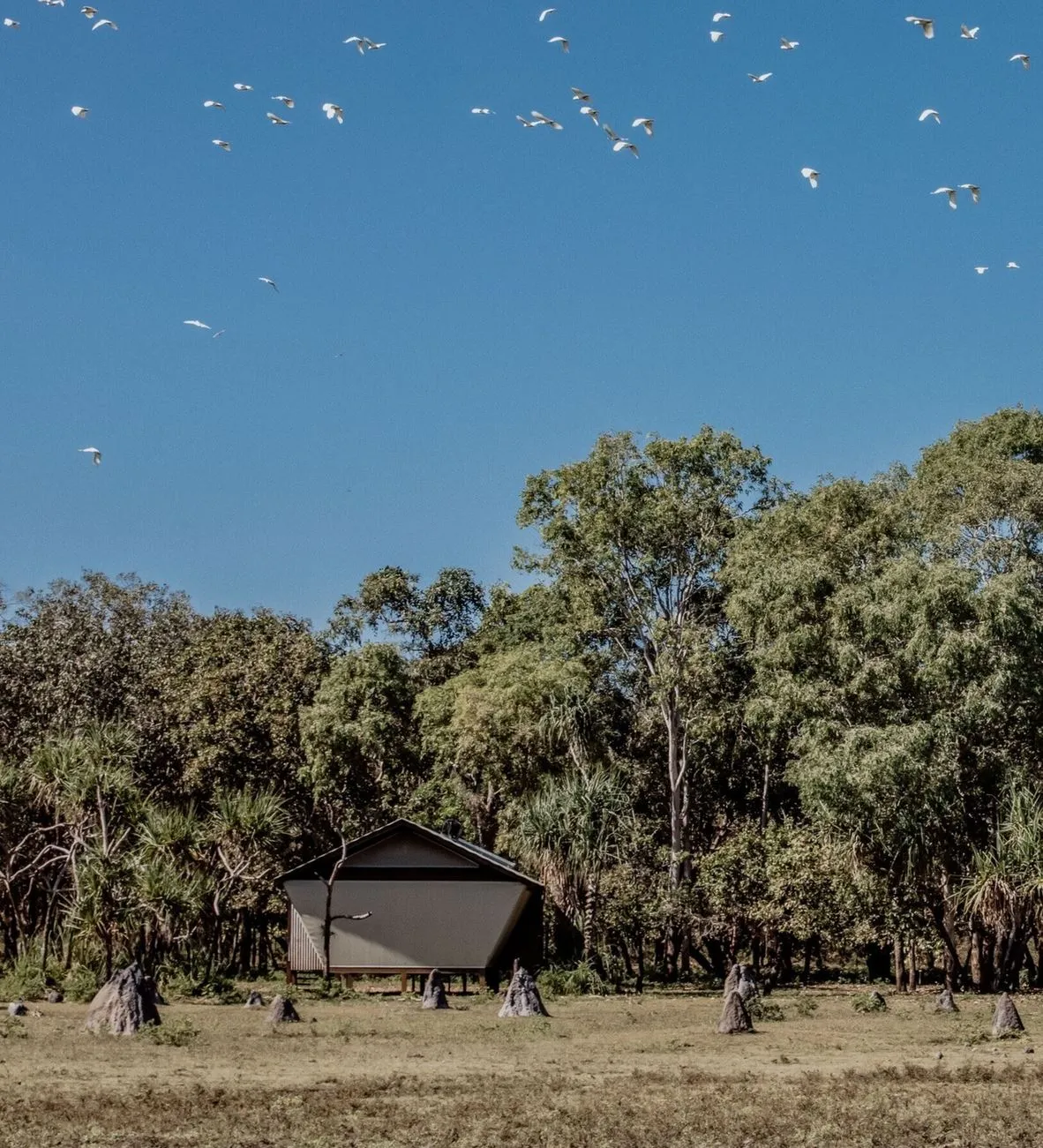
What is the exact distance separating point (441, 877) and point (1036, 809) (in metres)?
12.4

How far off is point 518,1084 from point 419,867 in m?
18.5

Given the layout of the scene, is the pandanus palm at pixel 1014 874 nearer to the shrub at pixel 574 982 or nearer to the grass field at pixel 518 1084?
the grass field at pixel 518 1084

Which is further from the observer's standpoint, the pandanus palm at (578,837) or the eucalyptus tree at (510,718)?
the eucalyptus tree at (510,718)

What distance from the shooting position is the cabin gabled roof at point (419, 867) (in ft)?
103

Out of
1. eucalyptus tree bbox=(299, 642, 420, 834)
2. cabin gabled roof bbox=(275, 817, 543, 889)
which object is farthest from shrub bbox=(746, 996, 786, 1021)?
eucalyptus tree bbox=(299, 642, 420, 834)

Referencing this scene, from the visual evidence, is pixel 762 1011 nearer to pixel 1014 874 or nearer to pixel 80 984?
pixel 1014 874

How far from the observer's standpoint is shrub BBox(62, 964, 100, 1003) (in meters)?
25.7

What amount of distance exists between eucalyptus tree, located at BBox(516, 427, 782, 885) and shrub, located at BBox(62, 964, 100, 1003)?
49.7 ft

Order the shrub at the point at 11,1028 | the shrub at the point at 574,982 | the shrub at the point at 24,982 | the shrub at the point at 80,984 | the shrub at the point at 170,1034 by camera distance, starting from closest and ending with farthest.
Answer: the shrub at the point at 170,1034, the shrub at the point at 11,1028, the shrub at the point at 24,982, the shrub at the point at 80,984, the shrub at the point at 574,982

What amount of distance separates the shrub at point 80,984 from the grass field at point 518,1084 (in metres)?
4.45

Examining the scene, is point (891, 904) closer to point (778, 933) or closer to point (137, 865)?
point (778, 933)

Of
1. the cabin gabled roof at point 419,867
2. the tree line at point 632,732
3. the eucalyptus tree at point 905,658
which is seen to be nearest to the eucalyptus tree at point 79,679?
the tree line at point 632,732

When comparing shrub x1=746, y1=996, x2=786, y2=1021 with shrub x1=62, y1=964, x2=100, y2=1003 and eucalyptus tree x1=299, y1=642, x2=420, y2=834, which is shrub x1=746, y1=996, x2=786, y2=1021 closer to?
shrub x1=62, y1=964, x2=100, y2=1003

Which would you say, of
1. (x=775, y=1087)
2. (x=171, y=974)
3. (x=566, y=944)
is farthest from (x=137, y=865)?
(x=775, y=1087)
